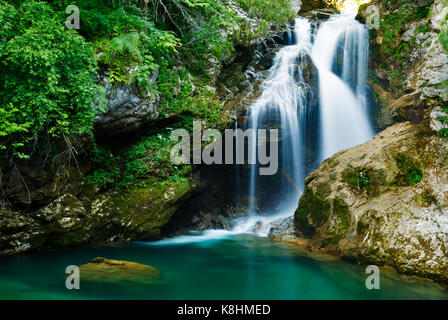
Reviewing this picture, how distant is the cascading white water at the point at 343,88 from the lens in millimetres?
11750

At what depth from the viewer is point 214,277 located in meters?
6.04

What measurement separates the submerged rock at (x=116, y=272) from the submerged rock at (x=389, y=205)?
402 centimetres

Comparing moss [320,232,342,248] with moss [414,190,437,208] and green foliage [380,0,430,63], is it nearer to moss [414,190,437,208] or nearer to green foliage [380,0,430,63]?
moss [414,190,437,208]

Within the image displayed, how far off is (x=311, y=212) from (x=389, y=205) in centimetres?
222

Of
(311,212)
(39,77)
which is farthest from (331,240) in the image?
(39,77)

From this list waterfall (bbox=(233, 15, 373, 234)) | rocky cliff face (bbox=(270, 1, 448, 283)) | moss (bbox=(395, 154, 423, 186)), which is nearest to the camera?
rocky cliff face (bbox=(270, 1, 448, 283))

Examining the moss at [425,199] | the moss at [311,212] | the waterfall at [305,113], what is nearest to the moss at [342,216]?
the moss at [311,212]

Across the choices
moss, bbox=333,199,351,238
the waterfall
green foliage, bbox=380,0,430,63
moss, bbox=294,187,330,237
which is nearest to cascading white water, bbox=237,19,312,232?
the waterfall

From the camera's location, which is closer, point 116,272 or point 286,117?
point 116,272

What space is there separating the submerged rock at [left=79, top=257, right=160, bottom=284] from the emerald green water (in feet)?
0.57

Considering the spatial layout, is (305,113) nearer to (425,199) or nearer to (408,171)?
(408,171)

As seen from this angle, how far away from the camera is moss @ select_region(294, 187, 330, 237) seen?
7.70m

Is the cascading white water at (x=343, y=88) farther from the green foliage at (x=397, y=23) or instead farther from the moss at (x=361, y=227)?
the moss at (x=361, y=227)

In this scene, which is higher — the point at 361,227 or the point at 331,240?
the point at 361,227
